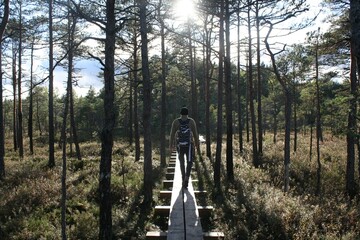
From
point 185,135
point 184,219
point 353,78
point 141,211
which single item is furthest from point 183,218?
point 353,78

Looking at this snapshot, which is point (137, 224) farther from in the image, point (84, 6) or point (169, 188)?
point (84, 6)

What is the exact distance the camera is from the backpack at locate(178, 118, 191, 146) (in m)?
9.11

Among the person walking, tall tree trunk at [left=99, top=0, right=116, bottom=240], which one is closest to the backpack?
the person walking

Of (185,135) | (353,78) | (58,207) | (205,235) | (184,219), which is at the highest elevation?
(353,78)

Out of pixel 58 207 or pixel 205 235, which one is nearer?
pixel 205 235

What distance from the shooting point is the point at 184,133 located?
9.12 meters

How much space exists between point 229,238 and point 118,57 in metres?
15.4

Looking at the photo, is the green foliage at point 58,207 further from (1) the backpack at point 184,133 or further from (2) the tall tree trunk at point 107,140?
(1) the backpack at point 184,133

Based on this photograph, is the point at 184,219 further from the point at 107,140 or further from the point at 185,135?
the point at 185,135

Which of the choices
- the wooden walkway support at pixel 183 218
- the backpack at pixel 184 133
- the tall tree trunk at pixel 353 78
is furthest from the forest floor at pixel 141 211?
the tall tree trunk at pixel 353 78

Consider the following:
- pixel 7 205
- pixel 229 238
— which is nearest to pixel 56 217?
pixel 7 205

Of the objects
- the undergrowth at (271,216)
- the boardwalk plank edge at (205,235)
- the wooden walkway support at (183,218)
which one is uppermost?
the wooden walkway support at (183,218)

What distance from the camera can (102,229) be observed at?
21.8 ft

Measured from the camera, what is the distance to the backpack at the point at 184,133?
9111mm
